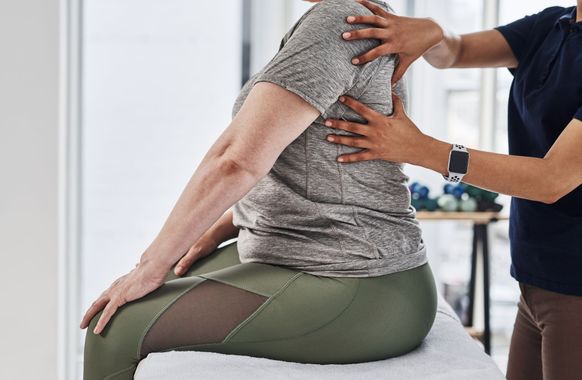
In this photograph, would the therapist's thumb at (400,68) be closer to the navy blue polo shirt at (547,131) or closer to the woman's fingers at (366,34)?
the woman's fingers at (366,34)

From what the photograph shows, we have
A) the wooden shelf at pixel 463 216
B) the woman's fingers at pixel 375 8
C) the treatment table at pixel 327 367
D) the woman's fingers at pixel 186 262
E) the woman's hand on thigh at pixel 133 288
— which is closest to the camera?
the treatment table at pixel 327 367

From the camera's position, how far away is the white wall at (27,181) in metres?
2.29

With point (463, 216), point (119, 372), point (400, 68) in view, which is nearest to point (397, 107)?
point (400, 68)

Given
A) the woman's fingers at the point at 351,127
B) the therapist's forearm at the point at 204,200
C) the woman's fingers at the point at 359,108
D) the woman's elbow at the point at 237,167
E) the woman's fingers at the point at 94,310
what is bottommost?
the woman's fingers at the point at 94,310

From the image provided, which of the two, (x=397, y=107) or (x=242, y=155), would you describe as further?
(x=397, y=107)

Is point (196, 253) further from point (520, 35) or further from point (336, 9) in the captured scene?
point (520, 35)

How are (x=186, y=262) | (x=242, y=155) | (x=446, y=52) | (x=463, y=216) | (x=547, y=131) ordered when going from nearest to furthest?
(x=242, y=155) < (x=547, y=131) < (x=186, y=262) < (x=446, y=52) < (x=463, y=216)

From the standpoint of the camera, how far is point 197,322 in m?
1.13

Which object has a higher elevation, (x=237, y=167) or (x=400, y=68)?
(x=400, y=68)

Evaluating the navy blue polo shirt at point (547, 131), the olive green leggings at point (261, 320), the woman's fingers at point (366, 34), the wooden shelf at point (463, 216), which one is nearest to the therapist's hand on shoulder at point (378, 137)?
the woman's fingers at point (366, 34)

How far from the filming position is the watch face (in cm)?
129

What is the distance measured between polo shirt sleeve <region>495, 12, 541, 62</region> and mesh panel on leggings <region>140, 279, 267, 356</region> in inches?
36.2

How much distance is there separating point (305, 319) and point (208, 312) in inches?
6.5

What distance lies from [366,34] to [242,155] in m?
0.32
